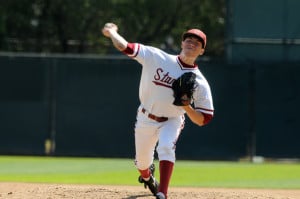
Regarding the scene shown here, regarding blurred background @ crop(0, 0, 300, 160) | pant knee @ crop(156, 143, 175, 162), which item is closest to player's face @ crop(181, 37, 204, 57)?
pant knee @ crop(156, 143, 175, 162)

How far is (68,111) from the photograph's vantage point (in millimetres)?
15461

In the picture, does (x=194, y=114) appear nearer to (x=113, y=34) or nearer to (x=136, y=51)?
(x=136, y=51)

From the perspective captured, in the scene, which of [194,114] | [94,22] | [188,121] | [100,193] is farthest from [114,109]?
[94,22]

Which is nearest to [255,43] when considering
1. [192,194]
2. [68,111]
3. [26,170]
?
[68,111]

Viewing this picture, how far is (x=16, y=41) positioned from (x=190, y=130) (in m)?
13.8

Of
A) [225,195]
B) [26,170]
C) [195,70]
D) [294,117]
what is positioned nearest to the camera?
[195,70]

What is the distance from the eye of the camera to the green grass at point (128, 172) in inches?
424

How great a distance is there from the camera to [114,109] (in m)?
15.4

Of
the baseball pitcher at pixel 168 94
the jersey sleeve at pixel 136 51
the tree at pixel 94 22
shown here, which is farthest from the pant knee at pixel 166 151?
the tree at pixel 94 22

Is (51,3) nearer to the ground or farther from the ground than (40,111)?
farther from the ground

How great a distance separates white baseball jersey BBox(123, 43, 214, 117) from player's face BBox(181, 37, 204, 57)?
0.19 metres

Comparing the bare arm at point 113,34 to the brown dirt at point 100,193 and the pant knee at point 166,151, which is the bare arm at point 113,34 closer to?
the pant knee at point 166,151

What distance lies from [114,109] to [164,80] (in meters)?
8.11

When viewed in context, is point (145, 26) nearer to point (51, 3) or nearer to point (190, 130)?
point (51, 3)
